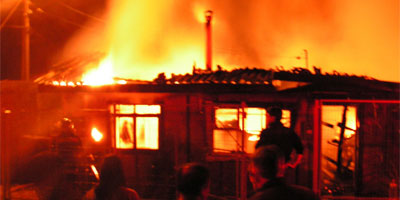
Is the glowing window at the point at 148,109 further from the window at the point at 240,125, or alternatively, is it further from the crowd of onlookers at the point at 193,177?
the crowd of onlookers at the point at 193,177

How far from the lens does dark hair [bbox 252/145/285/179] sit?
2945 millimetres

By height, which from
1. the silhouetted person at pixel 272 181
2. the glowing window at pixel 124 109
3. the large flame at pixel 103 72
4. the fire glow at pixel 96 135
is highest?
the large flame at pixel 103 72

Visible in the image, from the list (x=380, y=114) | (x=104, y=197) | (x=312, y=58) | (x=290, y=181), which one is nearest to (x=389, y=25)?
(x=312, y=58)

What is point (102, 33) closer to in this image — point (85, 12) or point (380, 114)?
point (85, 12)

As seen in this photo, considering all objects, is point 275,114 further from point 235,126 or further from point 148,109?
point 148,109

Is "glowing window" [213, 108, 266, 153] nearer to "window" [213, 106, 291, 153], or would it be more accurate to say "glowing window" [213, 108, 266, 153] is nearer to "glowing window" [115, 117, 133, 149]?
"window" [213, 106, 291, 153]

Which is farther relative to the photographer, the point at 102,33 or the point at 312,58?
the point at 102,33

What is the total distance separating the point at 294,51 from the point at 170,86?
8727mm

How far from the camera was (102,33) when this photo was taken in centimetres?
1603

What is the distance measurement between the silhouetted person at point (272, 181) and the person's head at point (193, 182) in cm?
51

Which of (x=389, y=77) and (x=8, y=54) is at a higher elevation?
(x=8, y=54)

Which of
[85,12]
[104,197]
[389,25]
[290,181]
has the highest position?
[85,12]

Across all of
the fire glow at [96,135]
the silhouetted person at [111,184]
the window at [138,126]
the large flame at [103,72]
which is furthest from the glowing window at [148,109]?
the silhouetted person at [111,184]

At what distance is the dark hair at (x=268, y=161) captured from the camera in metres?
2.95
